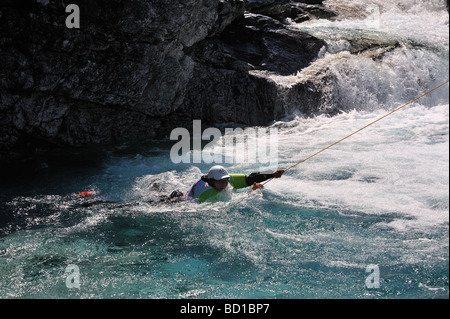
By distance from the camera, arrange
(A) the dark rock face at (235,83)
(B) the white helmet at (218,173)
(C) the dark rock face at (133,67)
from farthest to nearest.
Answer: (A) the dark rock face at (235,83)
(C) the dark rock face at (133,67)
(B) the white helmet at (218,173)

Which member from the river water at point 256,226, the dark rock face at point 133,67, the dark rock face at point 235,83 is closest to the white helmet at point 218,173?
the river water at point 256,226

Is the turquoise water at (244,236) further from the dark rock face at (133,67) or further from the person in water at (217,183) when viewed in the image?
the dark rock face at (133,67)

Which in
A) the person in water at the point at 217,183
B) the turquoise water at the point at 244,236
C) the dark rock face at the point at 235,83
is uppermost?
the dark rock face at the point at 235,83

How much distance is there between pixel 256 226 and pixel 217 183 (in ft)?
3.30

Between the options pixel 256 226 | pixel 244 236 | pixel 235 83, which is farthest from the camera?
pixel 235 83

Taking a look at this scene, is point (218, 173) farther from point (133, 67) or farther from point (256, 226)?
point (133, 67)

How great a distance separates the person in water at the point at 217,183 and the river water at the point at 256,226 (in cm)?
17

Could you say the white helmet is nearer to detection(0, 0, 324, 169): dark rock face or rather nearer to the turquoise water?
the turquoise water

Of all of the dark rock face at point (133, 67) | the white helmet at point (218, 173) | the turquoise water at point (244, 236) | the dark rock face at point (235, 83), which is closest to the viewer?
the turquoise water at point (244, 236)

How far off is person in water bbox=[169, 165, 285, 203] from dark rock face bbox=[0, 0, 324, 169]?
3.86 m

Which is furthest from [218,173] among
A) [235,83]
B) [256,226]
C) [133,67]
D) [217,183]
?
[235,83]

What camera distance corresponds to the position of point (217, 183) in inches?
274

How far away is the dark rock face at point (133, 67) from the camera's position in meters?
8.88

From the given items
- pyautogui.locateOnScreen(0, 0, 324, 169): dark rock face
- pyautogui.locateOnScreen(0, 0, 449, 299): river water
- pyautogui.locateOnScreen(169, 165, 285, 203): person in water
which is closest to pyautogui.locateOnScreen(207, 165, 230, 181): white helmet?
pyautogui.locateOnScreen(169, 165, 285, 203): person in water
